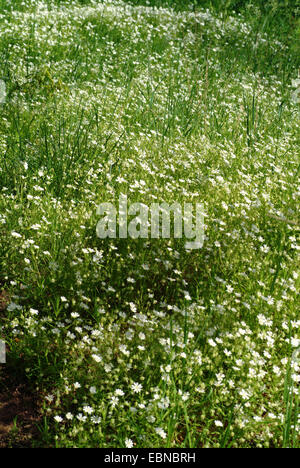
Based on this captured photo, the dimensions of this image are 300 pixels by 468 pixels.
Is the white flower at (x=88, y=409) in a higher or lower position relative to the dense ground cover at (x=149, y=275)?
lower

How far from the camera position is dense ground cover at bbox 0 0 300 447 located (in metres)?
2.75

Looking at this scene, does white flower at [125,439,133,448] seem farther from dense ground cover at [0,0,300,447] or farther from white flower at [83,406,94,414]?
white flower at [83,406,94,414]

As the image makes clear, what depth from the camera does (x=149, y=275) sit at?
3709mm

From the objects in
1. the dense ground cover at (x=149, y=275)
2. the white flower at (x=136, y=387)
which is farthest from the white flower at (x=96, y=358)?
the white flower at (x=136, y=387)

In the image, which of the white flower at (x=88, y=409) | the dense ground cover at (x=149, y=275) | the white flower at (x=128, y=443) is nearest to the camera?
the white flower at (x=128, y=443)

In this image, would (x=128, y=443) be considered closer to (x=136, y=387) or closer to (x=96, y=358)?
(x=136, y=387)

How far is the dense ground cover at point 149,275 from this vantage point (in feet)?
9.04

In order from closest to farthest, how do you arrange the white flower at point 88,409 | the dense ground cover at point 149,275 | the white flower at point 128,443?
the white flower at point 128,443 < the white flower at point 88,409 < the dense ground cover at point 149,275

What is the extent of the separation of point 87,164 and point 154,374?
2454 millimetres

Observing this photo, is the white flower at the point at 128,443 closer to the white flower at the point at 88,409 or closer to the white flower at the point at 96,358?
the white flower at the point at 88,409

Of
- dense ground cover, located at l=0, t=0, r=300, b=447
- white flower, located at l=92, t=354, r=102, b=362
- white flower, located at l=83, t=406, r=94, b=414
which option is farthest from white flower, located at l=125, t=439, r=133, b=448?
white flower, located at l=92, t=354, r=102, b=362

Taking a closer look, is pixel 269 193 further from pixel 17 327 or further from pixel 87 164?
pixel 17 327

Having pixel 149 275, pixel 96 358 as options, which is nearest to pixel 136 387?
pixel 96 358
